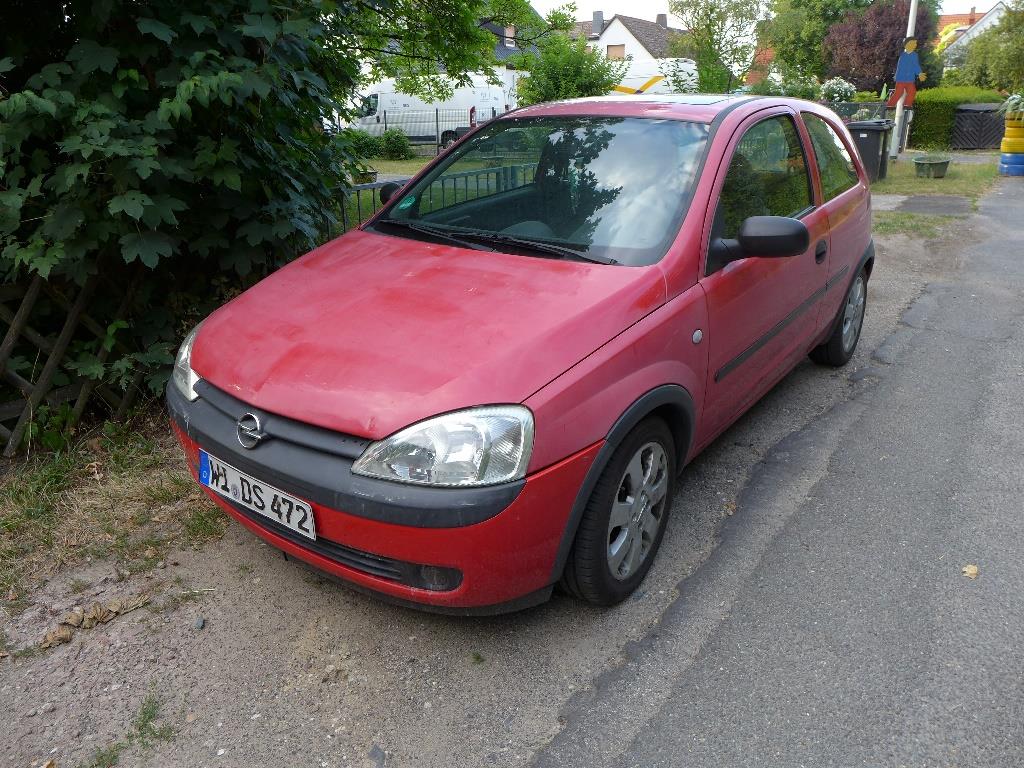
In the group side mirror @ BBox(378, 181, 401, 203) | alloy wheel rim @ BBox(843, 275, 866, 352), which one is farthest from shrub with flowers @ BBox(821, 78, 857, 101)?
side mirror @ BBox(378, 181, 401, 203)

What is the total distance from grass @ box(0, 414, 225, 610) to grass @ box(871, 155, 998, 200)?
39.4 ft

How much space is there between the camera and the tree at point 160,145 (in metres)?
3.43

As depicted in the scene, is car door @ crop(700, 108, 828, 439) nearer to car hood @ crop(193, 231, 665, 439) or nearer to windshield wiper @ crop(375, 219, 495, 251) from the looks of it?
car hood @ crop(193, 231, 665, 439)

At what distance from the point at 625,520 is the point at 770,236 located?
4.00 feet

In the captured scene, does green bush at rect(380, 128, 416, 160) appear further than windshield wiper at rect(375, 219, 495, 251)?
Yes

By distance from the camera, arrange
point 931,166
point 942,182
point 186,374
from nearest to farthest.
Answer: point 186,374
point 942,182
point 931,166

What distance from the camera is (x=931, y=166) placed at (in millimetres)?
14242

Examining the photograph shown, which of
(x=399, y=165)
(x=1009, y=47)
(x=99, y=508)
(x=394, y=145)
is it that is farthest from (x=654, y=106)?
(x=394, y=145)

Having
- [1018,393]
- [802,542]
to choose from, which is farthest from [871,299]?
[802,542]

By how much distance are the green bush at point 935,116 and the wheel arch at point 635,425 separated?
2115cm

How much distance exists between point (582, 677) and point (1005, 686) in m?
1.30

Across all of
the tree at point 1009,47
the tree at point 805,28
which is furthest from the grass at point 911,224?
the tree at point 805,28

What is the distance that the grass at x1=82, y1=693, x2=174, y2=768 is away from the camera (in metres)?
2.29

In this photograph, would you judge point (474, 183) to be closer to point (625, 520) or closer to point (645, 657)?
point (625, 520)
